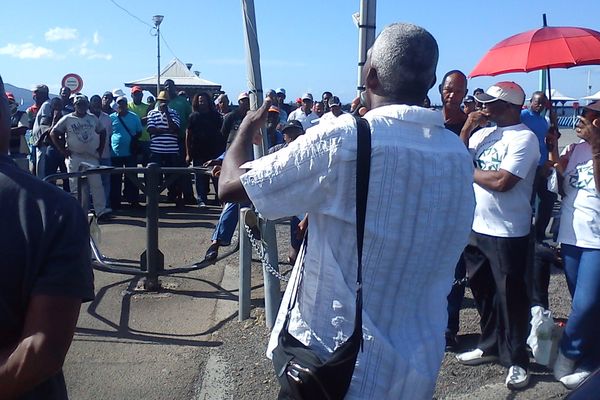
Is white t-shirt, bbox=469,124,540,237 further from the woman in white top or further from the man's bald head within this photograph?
the man's bald head

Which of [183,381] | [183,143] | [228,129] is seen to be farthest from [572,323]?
[183,143]

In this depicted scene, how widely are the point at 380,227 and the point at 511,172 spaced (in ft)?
7.97

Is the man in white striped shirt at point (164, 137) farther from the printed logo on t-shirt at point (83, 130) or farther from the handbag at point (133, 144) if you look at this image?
the printed logo on t-shirt at point (83, 130)

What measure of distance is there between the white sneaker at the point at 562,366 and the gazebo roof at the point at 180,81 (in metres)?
18.0

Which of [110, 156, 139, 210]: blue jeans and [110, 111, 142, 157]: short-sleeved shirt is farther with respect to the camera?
[110, 111, 142, 157]: short-sleeved shirt

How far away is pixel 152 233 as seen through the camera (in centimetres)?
618

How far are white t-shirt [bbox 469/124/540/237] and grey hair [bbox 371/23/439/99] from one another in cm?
228

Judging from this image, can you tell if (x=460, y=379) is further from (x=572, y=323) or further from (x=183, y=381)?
(x=183, y=381)

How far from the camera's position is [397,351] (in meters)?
2.13

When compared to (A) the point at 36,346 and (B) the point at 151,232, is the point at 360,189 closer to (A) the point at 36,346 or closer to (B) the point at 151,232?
(A) the point at 36,346

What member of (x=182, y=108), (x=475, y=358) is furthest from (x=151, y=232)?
(x=182, y=108)

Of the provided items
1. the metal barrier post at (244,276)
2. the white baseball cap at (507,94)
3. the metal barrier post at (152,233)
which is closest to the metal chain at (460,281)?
the white baseball cap at (507,94)

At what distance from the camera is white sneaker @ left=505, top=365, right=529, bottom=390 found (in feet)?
14.5

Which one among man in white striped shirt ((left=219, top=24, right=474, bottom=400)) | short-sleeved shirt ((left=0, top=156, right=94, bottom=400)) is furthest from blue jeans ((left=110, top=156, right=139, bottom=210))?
short-sleeved shirt ((left=0, top=156, right=94, bottom=400))
